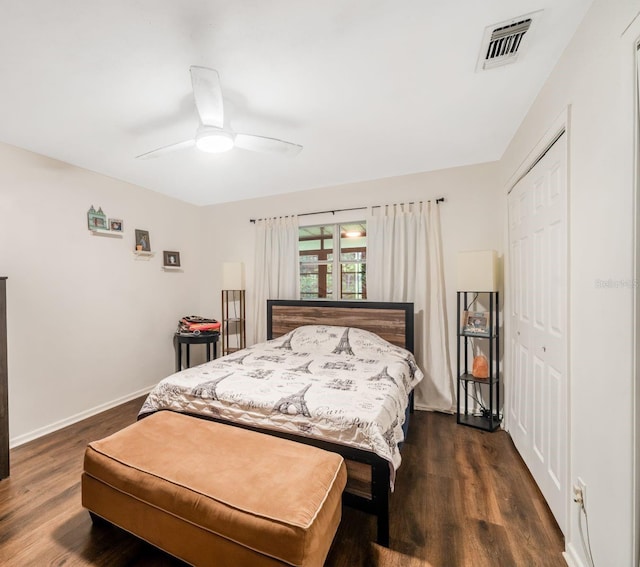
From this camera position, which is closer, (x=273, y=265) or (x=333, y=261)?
(x=333, y=261)

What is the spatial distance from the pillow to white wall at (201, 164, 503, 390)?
2.74 feet

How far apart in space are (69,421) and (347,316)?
295cm

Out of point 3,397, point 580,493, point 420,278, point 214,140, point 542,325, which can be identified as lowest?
point 580,493

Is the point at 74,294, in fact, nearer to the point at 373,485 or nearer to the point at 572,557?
the point at 373,485

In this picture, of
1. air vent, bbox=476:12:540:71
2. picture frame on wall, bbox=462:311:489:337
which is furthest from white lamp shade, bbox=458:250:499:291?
air vent, bbox=476:12:540:71

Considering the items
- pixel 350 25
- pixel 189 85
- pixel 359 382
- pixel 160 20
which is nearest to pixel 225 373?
pixel 359 382

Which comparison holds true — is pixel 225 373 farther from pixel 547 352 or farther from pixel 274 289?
pixel 547 352

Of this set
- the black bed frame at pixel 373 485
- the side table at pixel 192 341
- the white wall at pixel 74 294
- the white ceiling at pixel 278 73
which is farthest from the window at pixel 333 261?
the black bed frame at pixel 373 485

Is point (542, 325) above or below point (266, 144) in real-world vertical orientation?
below

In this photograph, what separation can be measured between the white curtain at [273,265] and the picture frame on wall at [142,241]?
4.36 ft

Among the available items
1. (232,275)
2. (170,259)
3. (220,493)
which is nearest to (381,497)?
(220,493)

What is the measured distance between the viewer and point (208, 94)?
1.57 metres

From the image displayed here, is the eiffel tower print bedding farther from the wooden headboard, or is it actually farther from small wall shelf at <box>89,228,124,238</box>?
small wall shelf at <box>89,228,124,238</box>

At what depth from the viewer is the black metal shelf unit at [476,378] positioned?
270cm
